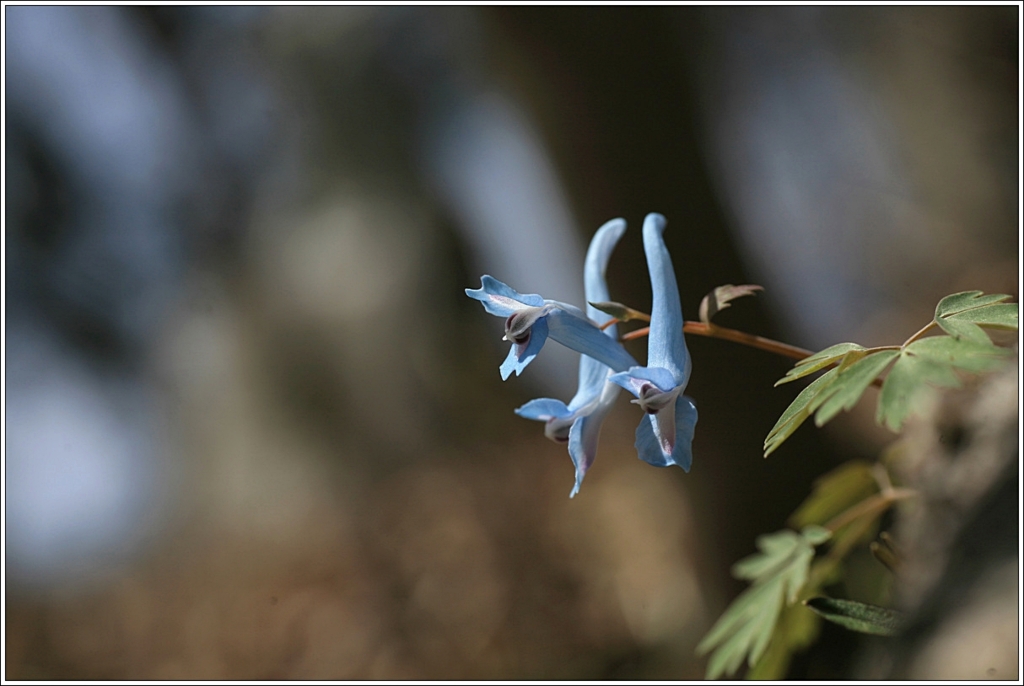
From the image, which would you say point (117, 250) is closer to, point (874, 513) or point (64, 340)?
point (64, 340)

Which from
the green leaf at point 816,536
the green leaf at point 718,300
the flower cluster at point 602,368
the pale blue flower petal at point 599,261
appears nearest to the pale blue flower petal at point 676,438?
the flower cluster at point 602,368

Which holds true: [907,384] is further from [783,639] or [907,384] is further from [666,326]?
[783,639]

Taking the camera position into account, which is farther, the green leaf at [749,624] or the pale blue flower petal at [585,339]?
the green leaf at [749,624]

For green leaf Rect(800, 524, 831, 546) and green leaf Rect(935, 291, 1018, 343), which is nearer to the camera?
green leaf Rect(935, 291, 1018, 343)

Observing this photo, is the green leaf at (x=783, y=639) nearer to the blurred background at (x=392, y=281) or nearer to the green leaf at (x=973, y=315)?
the green leaf at (x=973, y=315)

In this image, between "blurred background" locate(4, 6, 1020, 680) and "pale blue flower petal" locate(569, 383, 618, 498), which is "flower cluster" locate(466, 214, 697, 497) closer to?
"pale blue flower petal" locate(569, 383, 618, 498)

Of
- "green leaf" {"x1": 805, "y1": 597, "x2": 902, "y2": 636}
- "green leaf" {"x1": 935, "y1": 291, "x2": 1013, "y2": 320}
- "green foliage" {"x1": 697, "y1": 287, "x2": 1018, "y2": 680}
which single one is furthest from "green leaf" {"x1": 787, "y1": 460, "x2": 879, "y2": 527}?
"green leaf" {"x1": 935, "y1": 291, "x2": 1013, "y2": 320}
